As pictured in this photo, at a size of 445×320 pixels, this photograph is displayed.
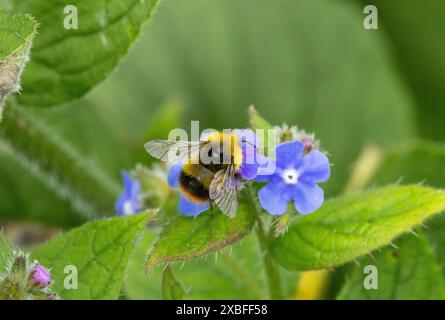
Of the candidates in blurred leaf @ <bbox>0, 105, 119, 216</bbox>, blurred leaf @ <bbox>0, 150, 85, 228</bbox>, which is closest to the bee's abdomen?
blurred leaf @ <bbox>0, 105, 119, 216</bbox>

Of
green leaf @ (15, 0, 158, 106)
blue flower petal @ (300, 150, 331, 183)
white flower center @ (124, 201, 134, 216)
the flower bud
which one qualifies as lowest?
the flower bud

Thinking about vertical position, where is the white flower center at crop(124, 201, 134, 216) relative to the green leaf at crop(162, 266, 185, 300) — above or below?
above

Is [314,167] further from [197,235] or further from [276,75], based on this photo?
[276,75]

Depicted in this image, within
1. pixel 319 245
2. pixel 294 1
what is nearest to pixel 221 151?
pixel 319 245

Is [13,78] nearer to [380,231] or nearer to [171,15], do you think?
[380,231]

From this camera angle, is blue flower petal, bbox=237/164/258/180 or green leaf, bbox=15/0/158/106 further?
green leaf, bbox=15/0/158/106

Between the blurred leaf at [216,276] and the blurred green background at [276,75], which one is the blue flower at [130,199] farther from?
the blurred green background at [276,75]

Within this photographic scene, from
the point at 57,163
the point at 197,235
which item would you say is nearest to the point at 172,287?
the point at 197,235

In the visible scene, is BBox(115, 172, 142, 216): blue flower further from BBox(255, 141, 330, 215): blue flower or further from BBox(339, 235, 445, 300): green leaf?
BBox(339, 235, 445, 300): green leaf
